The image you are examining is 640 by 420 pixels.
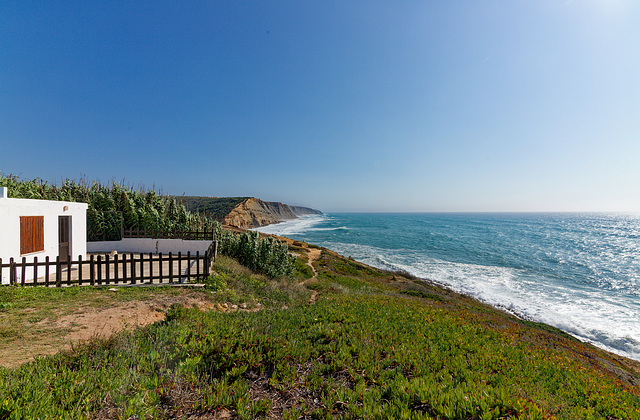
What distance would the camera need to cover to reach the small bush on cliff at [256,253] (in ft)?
56.8

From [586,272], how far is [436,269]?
18251 millimetres

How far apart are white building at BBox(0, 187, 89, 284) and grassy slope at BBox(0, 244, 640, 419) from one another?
7.79 metres

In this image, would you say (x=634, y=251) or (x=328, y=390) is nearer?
(x=328, y=390)

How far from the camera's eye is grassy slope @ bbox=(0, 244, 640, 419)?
10.2 feet

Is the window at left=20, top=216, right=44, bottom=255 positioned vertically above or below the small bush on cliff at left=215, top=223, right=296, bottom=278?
above

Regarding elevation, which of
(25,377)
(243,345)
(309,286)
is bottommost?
(309,286)

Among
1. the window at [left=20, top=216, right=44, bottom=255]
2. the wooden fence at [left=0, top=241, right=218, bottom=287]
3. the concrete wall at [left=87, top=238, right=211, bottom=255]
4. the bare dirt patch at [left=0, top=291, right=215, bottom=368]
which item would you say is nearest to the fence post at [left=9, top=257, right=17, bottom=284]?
the wooden fence at [left=0, top=241, right=218, bottom=287]

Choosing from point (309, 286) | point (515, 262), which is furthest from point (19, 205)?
point (515, 262)

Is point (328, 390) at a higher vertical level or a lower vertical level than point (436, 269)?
higher

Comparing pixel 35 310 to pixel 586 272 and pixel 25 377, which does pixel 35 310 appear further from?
pixel 586 272

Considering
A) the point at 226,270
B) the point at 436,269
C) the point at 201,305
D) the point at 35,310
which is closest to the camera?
the point at 35,310

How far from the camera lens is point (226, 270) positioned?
1255cm

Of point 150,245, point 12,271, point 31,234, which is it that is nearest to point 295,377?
point 12,271

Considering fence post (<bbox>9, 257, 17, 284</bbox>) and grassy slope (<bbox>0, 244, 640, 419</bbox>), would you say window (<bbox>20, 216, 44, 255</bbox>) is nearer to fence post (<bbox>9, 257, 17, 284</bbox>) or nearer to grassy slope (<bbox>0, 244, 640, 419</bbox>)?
fence post (<bbox>9, 257, 17, 284</bbox>)
